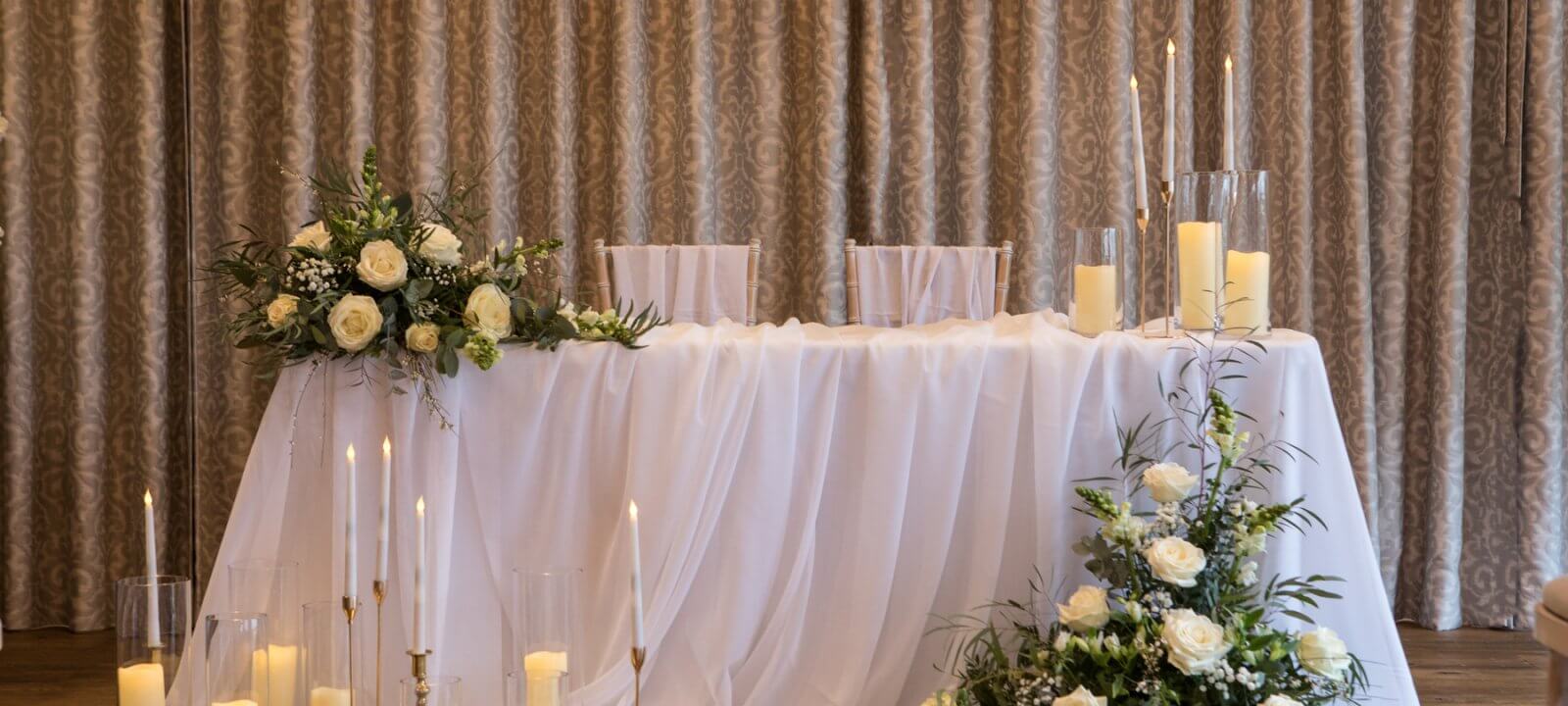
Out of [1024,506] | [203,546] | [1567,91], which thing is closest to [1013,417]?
[1024,506]

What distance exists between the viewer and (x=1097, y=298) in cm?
254

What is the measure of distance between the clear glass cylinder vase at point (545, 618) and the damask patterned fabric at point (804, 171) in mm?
2413

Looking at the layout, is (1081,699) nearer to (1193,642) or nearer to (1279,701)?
(1193,642)

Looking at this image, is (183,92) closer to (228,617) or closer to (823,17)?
(823,17)

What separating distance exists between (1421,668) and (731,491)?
2311mm

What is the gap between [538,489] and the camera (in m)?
2.53

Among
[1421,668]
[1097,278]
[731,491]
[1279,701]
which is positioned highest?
[1097,278]

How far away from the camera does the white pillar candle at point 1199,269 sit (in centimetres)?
240

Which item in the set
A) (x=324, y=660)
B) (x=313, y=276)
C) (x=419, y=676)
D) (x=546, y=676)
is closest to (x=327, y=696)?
(x=324, y=660)

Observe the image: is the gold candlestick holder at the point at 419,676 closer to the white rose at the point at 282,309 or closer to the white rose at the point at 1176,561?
the white rose at the point at 282,309

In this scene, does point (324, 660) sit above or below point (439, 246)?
below

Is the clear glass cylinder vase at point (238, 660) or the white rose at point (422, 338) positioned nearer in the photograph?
the clear glass cylinder vase at point (238, 660)

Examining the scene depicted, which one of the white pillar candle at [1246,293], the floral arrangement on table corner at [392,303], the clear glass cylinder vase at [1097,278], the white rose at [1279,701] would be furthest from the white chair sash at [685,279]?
the white rose at [1279,701]

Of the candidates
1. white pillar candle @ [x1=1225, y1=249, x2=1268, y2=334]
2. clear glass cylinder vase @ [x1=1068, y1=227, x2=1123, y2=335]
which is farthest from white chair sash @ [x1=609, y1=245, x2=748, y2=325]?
white pillar candle @ [x1=1225, y1=249, x2=1268, y2=334]
